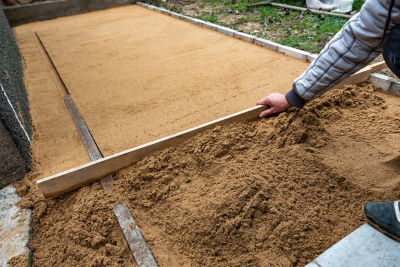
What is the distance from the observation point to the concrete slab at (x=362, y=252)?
4.16 ft

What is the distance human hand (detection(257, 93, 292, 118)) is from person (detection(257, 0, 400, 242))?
14 cm

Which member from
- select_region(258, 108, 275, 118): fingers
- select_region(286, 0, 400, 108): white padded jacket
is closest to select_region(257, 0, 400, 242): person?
select_region(286, 0, 400, 108): white padded jacket

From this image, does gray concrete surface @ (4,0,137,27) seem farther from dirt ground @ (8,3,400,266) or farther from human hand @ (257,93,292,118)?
human hand @ (257,93,292,118)

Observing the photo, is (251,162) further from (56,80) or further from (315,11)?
(315,11)

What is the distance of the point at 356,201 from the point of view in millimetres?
1657

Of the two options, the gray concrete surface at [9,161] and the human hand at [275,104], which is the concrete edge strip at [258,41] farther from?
the gray concrete surface at [9,161]

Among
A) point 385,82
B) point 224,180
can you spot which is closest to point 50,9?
point 224,180

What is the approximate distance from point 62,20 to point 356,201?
7.59m

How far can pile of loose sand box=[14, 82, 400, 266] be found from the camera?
1.50 m

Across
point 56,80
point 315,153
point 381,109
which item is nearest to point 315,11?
point 381,109

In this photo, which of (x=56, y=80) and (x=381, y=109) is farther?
(x=56, y=80)

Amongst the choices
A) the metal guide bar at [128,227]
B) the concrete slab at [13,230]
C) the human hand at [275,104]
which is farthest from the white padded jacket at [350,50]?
the concrete slab at [13,230]

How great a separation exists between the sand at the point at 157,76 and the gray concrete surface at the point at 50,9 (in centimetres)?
184

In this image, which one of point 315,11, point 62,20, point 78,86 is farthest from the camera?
point 62,20
